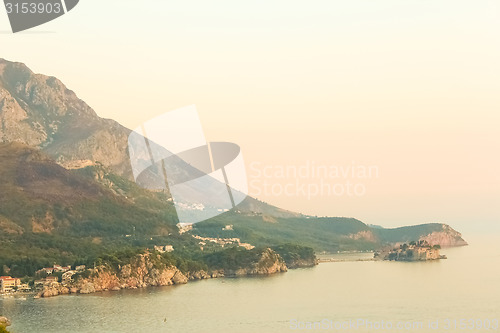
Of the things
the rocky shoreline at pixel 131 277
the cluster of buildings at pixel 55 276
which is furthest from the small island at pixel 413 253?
the cluster of buildings at pixel 55 276

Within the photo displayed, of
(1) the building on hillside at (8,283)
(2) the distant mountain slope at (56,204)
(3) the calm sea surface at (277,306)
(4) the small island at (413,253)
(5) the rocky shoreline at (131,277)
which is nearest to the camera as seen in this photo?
(3) the calm sea surface at (277,306)

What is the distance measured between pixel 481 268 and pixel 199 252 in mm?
54588

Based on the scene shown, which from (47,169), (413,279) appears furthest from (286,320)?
(47,169)

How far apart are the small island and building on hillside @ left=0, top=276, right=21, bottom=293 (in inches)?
3856

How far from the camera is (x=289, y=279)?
12381cm

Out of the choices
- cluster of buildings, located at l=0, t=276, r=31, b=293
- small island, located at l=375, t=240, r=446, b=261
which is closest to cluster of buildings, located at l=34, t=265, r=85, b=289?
cluster of buildings, located at l=0, t=276, r=31, b=293

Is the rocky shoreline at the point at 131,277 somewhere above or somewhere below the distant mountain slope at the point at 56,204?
below

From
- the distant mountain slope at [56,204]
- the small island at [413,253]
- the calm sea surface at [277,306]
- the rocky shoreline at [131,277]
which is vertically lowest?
Answer: the calm sea surface at [277,306]

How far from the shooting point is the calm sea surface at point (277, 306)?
74750 mm

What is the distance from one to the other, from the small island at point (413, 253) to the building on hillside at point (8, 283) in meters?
98.0

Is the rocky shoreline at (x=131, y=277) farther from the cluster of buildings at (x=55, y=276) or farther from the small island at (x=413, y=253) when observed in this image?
the small island at (x=413, y=253)

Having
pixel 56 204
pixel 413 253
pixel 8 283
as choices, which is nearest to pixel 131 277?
pixel 8 283

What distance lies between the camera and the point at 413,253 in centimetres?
17525

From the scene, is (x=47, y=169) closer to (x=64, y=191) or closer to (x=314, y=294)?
(x=64, y=191)
